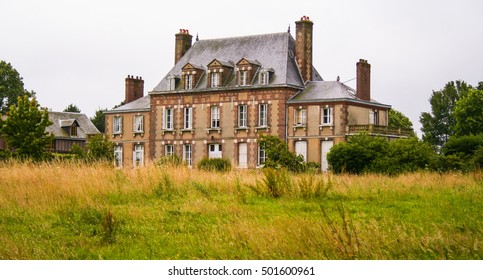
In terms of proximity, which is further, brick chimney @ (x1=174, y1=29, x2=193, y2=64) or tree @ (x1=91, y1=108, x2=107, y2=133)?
tree @ (x1=91, y1=108, x2=107, y2=133)

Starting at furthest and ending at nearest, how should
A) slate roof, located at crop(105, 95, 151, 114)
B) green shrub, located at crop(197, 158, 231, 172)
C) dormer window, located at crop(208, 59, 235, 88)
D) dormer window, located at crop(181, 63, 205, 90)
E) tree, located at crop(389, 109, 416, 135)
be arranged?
tree, located at crop(389, 109, 416, 135), slate roof, located at crop(105, 95, 151, 114), dormer window, located at crop(181, 63, 205, 90), dormer window, located at crop(208, 59, 235, 88), green shrub, located at crop(197, 158, 231, 172)

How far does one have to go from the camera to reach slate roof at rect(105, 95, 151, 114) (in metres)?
61.9

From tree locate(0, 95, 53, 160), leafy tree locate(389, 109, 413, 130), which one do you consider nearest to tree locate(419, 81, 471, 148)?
leafy tree locate(389, 109, 413, 130)

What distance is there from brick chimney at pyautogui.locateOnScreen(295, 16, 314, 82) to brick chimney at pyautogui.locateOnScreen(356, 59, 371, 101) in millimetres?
3711

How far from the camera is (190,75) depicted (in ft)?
193

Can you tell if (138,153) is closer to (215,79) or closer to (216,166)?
(215,79)

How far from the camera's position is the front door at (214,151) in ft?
188

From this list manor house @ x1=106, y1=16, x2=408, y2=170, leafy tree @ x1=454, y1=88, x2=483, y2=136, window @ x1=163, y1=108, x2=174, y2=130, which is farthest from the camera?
leafy tree @ x1=454, y1=88, x2=483, y2=136

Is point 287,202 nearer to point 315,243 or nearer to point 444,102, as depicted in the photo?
point 315,243

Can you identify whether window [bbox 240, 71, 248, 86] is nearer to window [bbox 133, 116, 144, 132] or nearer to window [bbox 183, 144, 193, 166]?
window [bbox 183, 144, 193, 166]

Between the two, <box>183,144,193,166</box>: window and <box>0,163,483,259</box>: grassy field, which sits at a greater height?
<box>183,144,193,166</box>: window

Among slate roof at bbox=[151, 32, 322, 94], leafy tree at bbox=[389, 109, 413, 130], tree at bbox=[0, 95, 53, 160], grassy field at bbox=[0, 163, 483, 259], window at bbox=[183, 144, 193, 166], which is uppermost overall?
slate roof at bbox=[151, 32, 322, 94]

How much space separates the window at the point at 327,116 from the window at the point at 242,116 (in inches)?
229
